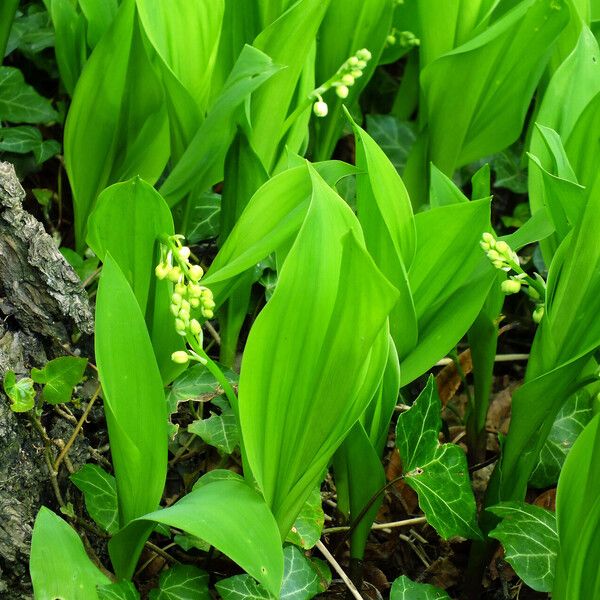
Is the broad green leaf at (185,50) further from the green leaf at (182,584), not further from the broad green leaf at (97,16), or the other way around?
the green leaf at (182,584)

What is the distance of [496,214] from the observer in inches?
74.5

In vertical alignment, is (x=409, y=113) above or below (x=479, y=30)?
below

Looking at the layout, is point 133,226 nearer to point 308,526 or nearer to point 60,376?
point 60,376

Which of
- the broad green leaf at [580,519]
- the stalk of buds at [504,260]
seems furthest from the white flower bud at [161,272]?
the broad green leaf at [580,519]

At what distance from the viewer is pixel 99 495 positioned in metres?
1.07

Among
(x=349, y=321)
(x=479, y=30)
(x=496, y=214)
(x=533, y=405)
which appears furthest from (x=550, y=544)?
(x=496, y=214)

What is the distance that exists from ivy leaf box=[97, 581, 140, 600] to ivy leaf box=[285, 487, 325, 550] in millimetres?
214

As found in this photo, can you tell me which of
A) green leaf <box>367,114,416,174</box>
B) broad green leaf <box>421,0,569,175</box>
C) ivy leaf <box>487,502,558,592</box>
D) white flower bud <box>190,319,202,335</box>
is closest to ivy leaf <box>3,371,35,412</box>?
white flower bud <box>190,319,202,335</box>

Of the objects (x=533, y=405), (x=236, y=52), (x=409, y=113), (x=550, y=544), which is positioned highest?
(x=236, y=52)

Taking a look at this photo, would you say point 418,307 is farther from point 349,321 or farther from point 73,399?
point 73,399

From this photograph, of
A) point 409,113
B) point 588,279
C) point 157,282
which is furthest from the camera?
point 409,113

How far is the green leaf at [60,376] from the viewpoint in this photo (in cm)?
104

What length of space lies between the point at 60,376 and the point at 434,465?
46 cm

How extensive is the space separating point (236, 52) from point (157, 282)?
459 millimetres
